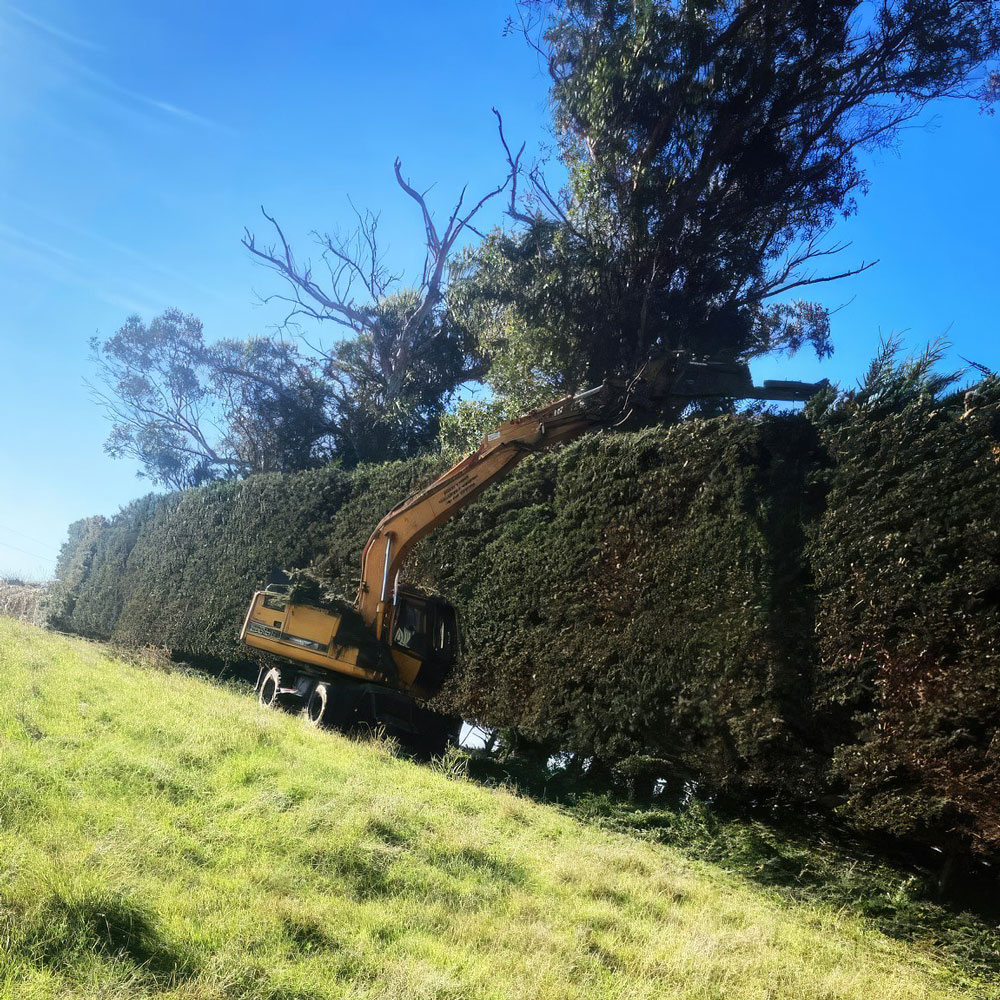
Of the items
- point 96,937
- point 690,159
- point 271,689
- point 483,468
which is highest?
point 690,159

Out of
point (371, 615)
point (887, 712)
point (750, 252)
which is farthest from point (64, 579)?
point (887, 712)

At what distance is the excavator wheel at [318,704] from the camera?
9711 mm

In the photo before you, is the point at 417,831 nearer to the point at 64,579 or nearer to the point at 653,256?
the point at 653,256

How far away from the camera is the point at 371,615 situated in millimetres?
10297

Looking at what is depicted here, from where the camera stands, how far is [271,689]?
1162 cm

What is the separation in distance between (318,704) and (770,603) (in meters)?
5.88

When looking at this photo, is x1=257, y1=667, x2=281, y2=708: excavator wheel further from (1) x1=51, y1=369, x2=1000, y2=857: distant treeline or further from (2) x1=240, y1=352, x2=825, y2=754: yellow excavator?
(1) x1=51, y1=369, x2=1000, y2=857: distant treeline

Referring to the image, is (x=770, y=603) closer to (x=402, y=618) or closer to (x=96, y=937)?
(x=402, y=618)

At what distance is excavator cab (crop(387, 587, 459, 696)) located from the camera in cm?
1030

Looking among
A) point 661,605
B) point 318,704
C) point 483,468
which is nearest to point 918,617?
point 661,605

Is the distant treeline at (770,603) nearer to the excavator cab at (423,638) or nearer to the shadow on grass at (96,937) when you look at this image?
the excavator cab at (423,638)

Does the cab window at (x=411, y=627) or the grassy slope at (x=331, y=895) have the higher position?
the cab window at (x=411, y=627)

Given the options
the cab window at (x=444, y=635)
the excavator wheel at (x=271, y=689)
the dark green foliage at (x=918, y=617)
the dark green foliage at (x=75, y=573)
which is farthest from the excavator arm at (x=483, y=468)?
the dark green foliage at (x=75, y=573)

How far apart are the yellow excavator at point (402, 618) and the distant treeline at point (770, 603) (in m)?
0.49
